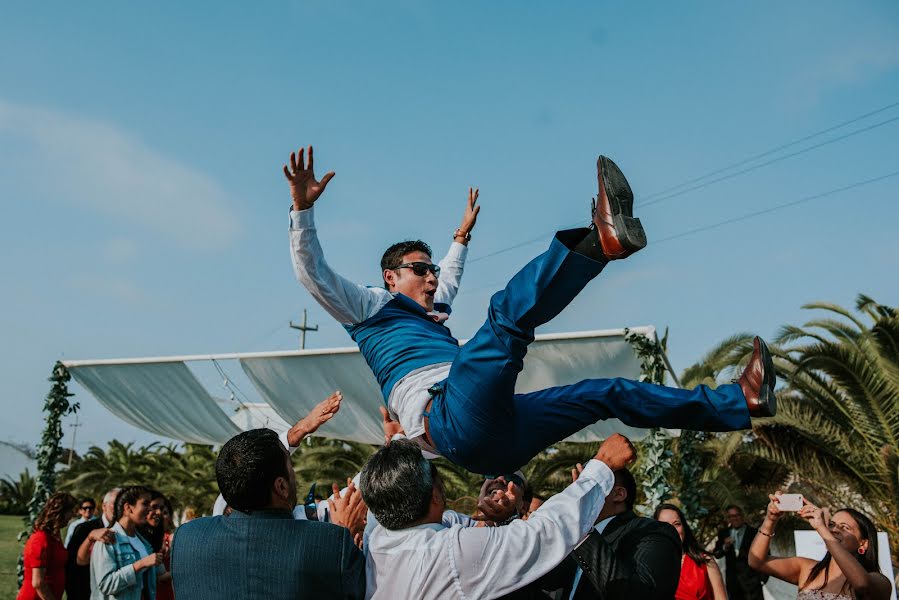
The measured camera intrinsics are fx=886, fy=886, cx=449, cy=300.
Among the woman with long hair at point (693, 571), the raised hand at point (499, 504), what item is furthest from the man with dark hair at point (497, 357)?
the woman with long hair at point (693, 571)

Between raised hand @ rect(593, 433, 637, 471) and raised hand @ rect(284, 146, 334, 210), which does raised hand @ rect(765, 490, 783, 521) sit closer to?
raised hand @ rect(593, 433, 637, 471)

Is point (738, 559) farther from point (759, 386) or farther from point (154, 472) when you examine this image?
point (154, 472)

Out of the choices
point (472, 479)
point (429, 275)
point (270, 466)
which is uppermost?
point (429, 275)

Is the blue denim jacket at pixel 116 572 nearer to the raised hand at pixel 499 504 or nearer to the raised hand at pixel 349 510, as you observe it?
the raised hand at pixel 349 510

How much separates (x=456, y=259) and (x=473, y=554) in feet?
9.61

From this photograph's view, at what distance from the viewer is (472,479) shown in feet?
63.4

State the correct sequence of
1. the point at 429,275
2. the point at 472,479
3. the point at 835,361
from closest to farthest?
the point at 429,275 < the point at 835,361 < the point at 472,479

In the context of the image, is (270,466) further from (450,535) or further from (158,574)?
(158,574)

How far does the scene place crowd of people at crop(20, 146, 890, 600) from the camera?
2949 mm

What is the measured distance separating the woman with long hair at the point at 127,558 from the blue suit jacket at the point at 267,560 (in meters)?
3.55

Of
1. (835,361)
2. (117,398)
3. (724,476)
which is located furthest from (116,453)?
(835,361)

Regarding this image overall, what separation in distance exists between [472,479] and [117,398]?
27.7 ft

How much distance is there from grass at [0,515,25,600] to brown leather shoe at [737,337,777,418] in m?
12.4

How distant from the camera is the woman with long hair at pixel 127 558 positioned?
20.2ft
